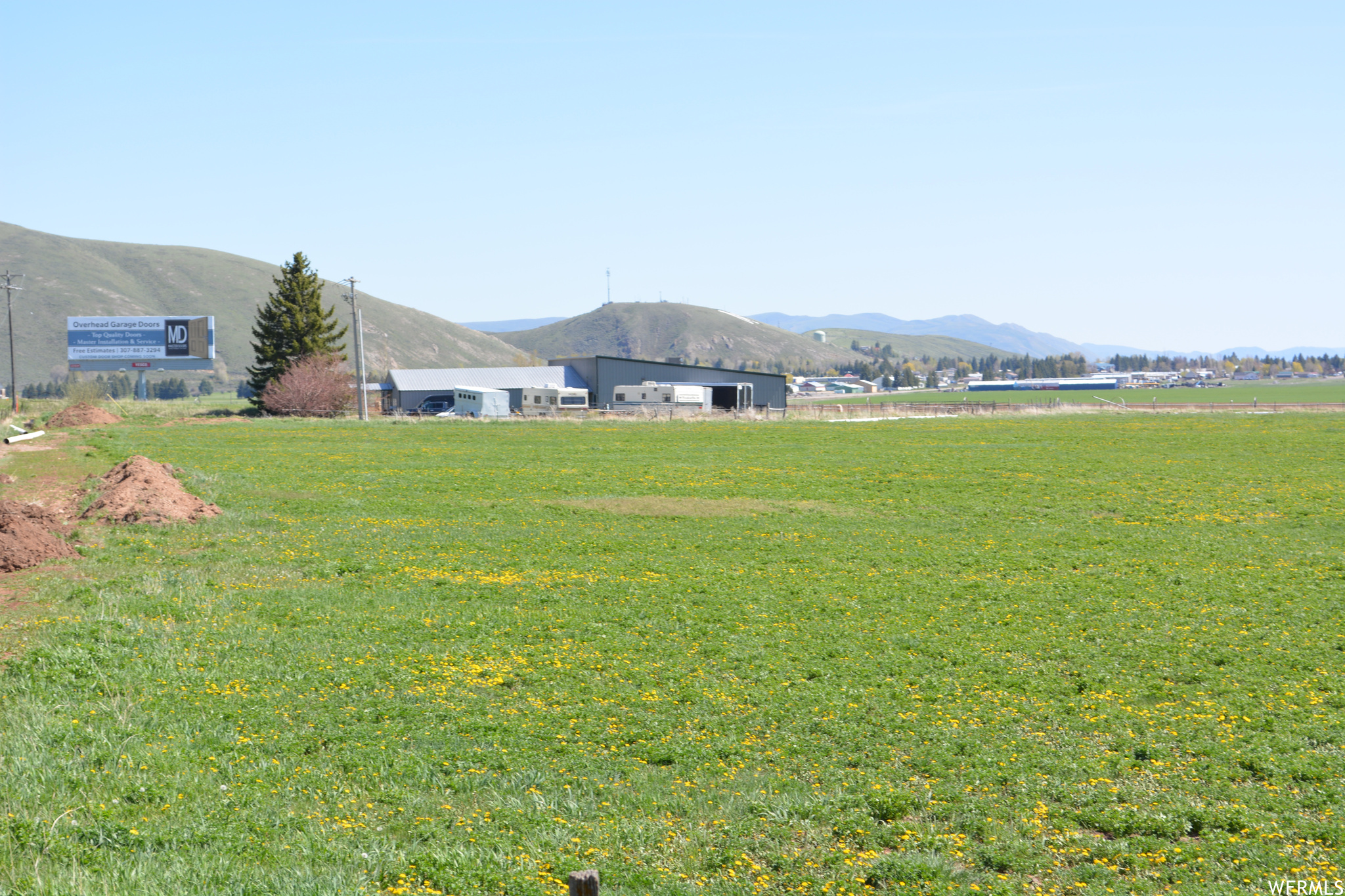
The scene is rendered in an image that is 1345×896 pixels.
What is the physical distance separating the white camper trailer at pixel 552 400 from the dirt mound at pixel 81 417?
104 feet

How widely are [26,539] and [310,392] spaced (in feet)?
197

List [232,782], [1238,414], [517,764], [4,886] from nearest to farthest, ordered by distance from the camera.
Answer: [4,886] < [232,782] < [517,764] < [1238,414]

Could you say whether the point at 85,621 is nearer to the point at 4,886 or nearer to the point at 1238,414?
the point at 4,886

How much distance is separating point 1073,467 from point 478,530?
88.4 feet

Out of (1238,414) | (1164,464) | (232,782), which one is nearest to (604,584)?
(232,782)

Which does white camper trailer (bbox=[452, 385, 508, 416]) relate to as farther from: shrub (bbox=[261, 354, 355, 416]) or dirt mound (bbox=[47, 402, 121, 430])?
dirt mound (bbox=[47, 402, 121, 430])

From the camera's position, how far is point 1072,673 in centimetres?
1255

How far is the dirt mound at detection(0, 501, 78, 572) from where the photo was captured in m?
18.6

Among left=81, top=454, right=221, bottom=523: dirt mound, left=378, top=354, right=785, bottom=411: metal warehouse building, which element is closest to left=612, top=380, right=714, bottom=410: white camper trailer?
left=378, top=354, right=785, bottom=411: metal warehouse building

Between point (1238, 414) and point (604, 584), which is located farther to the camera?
point (1238, 414)

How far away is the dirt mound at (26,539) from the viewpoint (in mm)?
18594

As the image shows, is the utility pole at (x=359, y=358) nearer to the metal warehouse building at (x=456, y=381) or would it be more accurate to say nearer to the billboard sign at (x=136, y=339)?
the metal warehouse building at (x=456, y=381)

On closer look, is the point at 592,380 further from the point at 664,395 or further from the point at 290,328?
the point at 290,328

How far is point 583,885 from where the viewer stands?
5055mm
